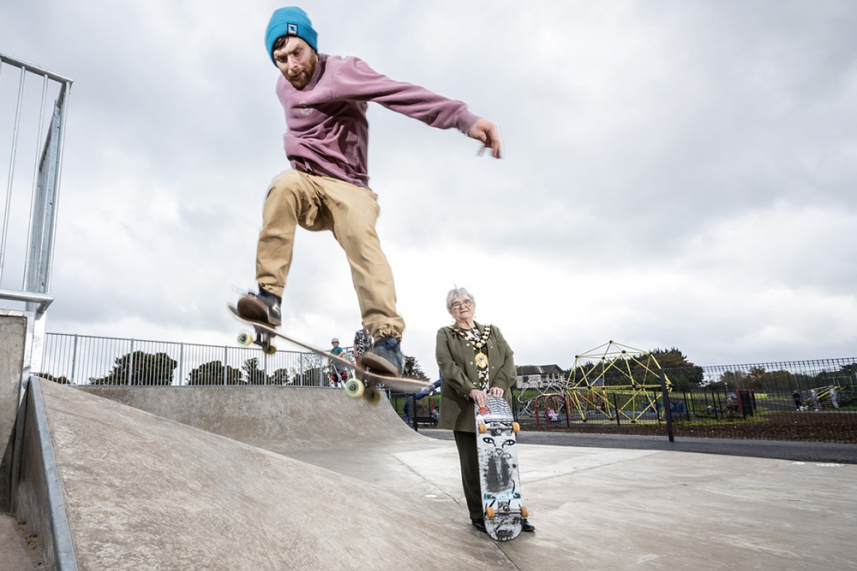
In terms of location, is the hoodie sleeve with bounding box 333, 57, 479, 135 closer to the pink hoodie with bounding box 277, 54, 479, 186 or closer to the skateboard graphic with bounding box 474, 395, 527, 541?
the pink hoodie with bounding box 277, 54, 479, 186

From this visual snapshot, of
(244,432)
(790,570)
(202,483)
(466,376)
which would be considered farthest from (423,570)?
(244,432)

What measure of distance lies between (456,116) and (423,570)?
99.1 inches

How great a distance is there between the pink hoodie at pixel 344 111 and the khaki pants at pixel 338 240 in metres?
0.26

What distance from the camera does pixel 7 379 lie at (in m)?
2.70

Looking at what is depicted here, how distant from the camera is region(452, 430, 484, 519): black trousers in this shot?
3252 millimetres

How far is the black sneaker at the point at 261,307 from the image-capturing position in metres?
2.73

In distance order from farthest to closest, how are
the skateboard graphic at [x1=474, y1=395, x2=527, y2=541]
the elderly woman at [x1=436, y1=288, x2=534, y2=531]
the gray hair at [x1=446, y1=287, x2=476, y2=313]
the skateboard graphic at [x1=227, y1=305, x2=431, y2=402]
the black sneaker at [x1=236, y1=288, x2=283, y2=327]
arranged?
1. the gray hair at [x1=446, y1=287, x2=476, y2=313]
2. the elderly woman at [x1=436, y1=288, x2=534, y2=531]
3. the skateboard graphic at [x1=474, y1=395, x2=527, y2=541]
4. the skateboard graphic at [x1=227, y1=305, x2=431, y2=402]
5. the black sneaker at [x1=236, y1=288, x2=283, y2=327]

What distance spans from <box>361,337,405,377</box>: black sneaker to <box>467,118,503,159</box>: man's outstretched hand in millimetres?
1304

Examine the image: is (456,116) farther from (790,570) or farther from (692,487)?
(692,487)

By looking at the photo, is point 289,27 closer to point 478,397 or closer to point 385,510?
point 478,397

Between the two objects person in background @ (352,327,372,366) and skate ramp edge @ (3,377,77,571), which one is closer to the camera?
skate ramp edge @ (3,377,77,571)

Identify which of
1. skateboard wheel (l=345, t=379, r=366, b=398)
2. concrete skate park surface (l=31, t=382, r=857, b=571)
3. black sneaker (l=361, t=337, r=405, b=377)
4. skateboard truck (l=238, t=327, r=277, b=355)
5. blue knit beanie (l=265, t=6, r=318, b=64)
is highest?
blue knit beanie (l=265, t=6, r=318, b=64)

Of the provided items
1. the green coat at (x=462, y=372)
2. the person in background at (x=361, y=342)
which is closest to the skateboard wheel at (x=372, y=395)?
the person in background at (x=361, y=342)

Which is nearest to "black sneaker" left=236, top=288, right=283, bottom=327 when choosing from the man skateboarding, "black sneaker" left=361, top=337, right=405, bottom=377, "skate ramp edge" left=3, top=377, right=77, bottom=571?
the man skateboarding
